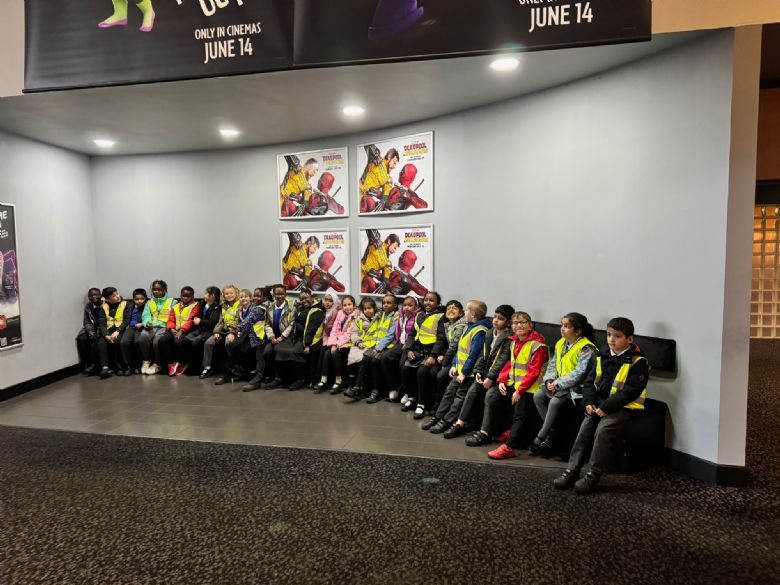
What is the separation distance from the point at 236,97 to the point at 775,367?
7.34 metres

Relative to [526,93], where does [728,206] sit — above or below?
below

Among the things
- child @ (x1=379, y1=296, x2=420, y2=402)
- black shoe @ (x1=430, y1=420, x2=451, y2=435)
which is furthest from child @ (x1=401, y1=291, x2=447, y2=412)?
black shoe @ (x1=430, y1=420, x2=451, y2=435)

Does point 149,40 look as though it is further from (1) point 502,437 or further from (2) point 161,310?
(2) point 161,310

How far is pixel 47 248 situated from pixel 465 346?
555 cm

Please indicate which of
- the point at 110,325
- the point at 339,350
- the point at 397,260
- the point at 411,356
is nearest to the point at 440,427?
the point at 411,356

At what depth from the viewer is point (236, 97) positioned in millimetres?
4695

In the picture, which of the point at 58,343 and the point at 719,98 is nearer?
the point at 719,98

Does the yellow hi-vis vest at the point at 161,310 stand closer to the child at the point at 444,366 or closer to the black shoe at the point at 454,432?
the child at the point at 444,366

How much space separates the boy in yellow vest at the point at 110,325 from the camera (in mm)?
6645

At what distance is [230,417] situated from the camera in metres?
4.80

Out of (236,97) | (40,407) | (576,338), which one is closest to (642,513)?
(576,338)

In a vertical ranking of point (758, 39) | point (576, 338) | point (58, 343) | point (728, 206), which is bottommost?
point (58, 343)

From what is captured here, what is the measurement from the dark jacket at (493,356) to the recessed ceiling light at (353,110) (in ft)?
8.83

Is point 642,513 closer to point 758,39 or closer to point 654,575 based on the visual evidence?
point 654,575
